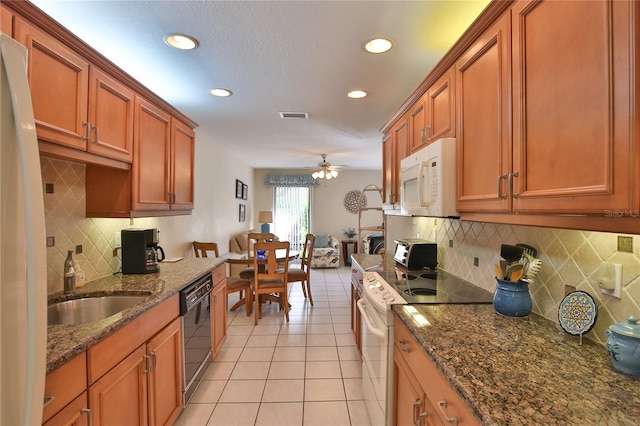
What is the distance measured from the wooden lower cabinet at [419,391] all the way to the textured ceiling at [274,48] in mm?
1614

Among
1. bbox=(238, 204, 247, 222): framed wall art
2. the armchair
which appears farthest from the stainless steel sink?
the armchair

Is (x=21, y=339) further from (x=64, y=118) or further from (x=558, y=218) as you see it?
(x=558, y=218)

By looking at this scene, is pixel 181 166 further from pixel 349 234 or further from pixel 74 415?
pixel 349 234

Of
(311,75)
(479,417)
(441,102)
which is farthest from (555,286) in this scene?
(311,75)

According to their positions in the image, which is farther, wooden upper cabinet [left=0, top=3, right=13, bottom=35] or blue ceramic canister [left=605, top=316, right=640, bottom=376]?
wooden upper cabinet [left=0, top=3, right=13, bottom=35]

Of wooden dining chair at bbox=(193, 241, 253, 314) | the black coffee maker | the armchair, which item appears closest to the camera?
the black coffee maker

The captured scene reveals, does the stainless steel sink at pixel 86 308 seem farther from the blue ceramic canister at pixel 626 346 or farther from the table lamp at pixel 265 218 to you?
the table lamp at pixel 265 218

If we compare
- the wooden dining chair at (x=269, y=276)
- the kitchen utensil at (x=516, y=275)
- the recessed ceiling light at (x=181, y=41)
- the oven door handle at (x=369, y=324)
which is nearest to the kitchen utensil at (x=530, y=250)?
the kitchen utensil at (x=516, y=275)

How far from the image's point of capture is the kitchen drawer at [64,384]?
0.94 meters

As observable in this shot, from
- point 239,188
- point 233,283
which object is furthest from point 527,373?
point 239,188

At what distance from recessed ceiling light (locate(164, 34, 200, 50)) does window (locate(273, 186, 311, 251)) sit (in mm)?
5792

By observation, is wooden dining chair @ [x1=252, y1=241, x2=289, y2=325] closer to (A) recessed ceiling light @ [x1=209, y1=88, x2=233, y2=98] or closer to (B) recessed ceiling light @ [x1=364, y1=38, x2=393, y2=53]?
(A) recessed ceiling light @ [x1=209, y1=88, x2=233, y2=98]

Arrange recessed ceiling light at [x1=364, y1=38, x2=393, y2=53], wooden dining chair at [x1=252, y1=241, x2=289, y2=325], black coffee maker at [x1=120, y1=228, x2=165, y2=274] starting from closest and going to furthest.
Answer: recessed ceiling light at [x1=364, y1=38, x2=393, y2=53]
black coffee maker at [x1=120, y1=228, x2=165, y2=274]
wooden dining chair at [x1=252, y1=241, x2=289, y2=325]

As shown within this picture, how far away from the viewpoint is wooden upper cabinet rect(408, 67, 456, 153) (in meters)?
1.59
